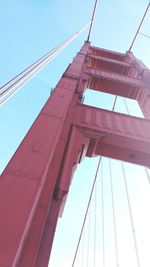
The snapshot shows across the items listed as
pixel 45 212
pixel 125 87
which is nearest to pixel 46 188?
pixel 45 212

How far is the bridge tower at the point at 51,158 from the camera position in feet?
5.40

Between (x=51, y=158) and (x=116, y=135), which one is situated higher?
(x=116, y=135)

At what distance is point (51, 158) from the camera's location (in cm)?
236

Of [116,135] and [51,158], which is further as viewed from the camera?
[116,135]

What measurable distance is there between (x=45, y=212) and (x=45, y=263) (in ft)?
1.24

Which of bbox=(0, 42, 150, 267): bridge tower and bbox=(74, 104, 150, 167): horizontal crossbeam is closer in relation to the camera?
bbox=(0, 42, 150, 267): bridge tower

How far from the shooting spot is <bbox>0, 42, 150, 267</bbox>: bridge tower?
165 centimetres

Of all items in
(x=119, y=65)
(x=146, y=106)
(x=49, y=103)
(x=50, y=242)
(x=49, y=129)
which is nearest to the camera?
(x=50, y=242)

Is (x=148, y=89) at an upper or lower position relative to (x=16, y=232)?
upper

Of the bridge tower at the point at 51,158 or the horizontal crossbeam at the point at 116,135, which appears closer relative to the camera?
the bridge tower at the point at 51,158

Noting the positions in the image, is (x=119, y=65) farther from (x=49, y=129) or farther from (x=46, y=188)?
(x=46, y=188)

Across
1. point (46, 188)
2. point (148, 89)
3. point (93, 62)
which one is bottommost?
point (46, 188)

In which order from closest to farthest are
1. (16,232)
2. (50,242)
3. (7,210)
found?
(16,232) < (7,210) < (50,242)

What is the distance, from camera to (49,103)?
3365 millimetres
